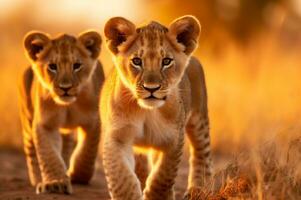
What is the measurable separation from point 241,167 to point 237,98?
6.64m

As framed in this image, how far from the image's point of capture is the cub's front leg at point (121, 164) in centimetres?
564

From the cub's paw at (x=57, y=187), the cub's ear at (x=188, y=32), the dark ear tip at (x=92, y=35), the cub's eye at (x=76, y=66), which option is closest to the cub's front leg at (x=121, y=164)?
the cub's ear at (x=188, y=32)

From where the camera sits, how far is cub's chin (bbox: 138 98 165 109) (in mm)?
5418

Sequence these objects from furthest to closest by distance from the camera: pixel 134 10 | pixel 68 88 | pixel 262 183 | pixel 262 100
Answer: pixel 134 10, pixel 262 100, pixel 68 88, pixel 262 183

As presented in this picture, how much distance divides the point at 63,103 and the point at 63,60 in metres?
0.44

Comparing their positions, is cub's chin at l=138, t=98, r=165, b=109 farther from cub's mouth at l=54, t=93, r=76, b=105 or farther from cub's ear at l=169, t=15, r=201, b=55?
cub's mouth at l=54, t=93, r=76, b=105

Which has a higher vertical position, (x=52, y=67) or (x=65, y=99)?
(x=52, y=67)

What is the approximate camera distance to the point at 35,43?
25.2 ft

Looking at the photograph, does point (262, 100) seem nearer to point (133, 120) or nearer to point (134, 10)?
point (133, 120)

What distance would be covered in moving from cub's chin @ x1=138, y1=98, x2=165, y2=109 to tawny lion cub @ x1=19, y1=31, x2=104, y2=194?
1.71m

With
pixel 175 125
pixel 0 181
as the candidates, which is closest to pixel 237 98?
pixel 0 181

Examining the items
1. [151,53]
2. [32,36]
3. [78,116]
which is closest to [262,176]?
[151,53]

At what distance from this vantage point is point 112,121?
576 cm

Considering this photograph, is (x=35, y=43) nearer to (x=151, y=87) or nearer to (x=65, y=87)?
(x=65, y=87)
